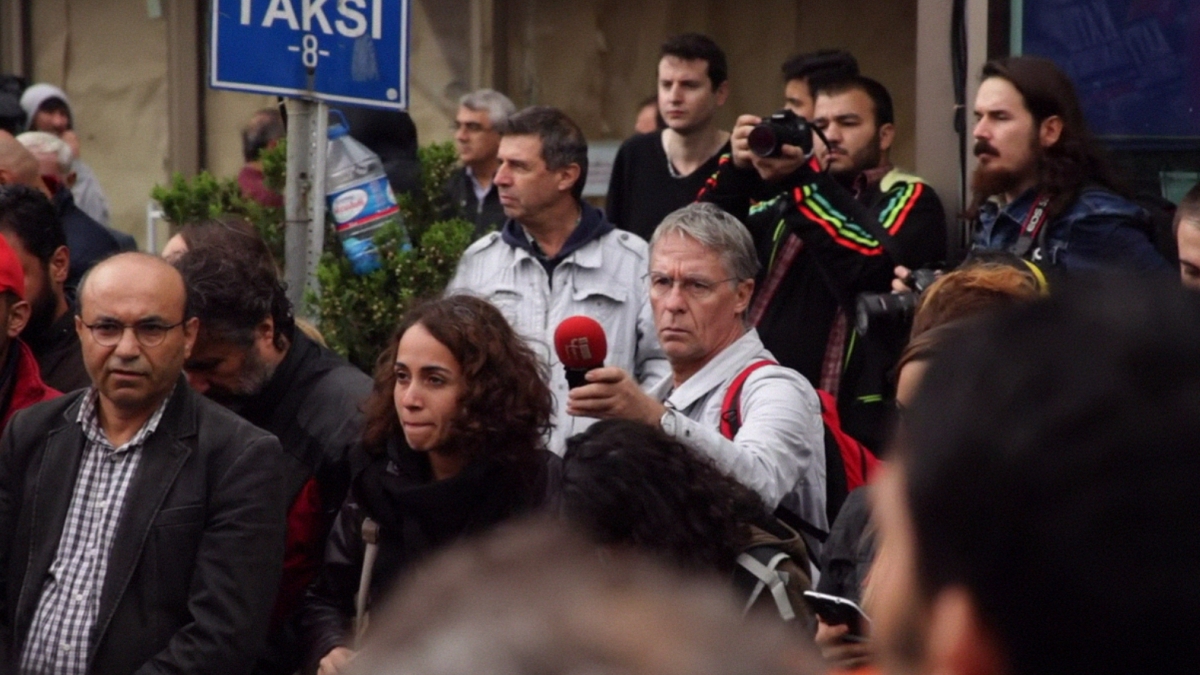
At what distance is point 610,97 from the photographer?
11.0 meters

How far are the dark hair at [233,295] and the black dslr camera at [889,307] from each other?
153cm

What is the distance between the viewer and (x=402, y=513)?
4.32 m

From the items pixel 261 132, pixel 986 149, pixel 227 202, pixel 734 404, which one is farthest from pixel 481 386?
pixel 261 132

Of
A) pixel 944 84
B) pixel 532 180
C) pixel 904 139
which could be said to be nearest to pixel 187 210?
pixel 532 180

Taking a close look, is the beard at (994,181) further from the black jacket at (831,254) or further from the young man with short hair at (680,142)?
the young man with short hair at (680,142)

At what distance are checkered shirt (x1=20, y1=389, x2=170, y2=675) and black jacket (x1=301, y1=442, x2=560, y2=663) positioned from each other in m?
0.52

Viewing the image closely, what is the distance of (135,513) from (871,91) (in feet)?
10.2

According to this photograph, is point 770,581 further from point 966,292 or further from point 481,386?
point 481,386

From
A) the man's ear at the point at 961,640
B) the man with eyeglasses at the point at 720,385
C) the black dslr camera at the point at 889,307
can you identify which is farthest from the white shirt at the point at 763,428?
the man's ear at the point at 961,640

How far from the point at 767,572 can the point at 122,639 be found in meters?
1.48

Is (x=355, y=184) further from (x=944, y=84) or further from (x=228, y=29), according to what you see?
(x=944, y=84)

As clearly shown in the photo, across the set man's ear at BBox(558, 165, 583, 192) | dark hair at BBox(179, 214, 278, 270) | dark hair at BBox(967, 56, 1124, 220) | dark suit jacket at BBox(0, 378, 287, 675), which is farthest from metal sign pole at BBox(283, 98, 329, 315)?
dark hair at BBox(967, 56, 1124, 220)

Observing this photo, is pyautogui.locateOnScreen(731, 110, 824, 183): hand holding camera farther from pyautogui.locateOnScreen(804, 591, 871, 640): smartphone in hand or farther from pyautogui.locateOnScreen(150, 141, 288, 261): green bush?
pyautogui.locateOnScreen(804, 591, 871, 640): smartphone in hand

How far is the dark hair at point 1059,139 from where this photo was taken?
4980 millimetres
